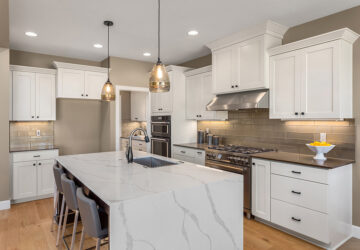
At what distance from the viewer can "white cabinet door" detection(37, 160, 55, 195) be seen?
165 inches

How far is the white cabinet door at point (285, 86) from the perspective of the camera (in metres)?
3.04

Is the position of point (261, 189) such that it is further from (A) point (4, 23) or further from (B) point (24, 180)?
(A) point (4, 23)

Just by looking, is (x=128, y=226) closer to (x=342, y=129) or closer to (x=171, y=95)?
(x=342, y=129)

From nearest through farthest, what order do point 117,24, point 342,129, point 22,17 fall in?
point 342,129, point 22,17, point 117,24

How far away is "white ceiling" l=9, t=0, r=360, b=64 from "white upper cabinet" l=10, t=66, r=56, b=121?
485mm

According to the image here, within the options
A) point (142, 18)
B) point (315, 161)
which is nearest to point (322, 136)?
point (315, 161)

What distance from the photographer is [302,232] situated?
273 cm

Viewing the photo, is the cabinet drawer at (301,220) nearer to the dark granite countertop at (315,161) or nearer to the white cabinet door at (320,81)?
the dark granite countertop at (315,161)

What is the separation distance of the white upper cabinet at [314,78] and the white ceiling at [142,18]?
419 millimetres

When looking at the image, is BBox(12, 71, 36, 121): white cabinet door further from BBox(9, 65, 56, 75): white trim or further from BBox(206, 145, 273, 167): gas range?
BBox(206, 145, 273, 167): gas range

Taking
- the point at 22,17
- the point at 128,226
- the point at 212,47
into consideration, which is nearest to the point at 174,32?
the point at 212,47

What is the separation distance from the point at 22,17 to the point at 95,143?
9.49ft

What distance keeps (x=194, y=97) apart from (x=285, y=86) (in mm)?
1919

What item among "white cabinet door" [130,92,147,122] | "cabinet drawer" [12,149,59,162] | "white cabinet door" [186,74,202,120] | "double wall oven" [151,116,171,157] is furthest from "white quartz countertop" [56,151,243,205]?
"white cabinet door" [130,92,147,122]
